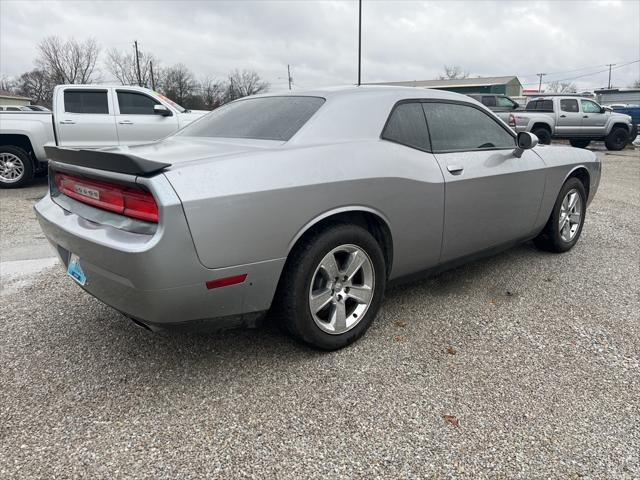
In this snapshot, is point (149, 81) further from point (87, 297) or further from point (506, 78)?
point (87, 297)

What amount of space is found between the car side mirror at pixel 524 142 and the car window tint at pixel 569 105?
14225mm

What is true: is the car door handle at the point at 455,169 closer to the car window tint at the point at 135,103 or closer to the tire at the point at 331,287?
the tire at the point at 331,287

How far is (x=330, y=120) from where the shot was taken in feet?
8.87

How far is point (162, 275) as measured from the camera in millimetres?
2016

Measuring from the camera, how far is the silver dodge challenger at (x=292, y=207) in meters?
2.07

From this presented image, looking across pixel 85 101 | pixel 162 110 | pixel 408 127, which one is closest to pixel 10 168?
pixel 85 101

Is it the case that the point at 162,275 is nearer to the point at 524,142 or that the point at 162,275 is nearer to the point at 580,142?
the point at 524,142

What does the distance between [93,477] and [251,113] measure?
2237mm

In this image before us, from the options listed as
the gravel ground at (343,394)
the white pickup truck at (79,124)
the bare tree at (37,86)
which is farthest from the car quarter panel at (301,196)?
the bare tree at (37,86)

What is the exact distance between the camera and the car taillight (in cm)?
207

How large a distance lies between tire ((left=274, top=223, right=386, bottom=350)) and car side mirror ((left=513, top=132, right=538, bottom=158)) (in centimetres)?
166

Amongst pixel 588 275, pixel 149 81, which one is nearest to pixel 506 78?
pixel 149 81

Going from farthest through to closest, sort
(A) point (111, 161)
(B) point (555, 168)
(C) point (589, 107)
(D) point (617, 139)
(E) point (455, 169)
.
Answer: (D) point (617, 139) → (C) point (589, 107) → (B) point (555, 168) → (E) point (455, 169) → (A) point (111, 161)

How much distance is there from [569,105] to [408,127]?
51.0 ft
